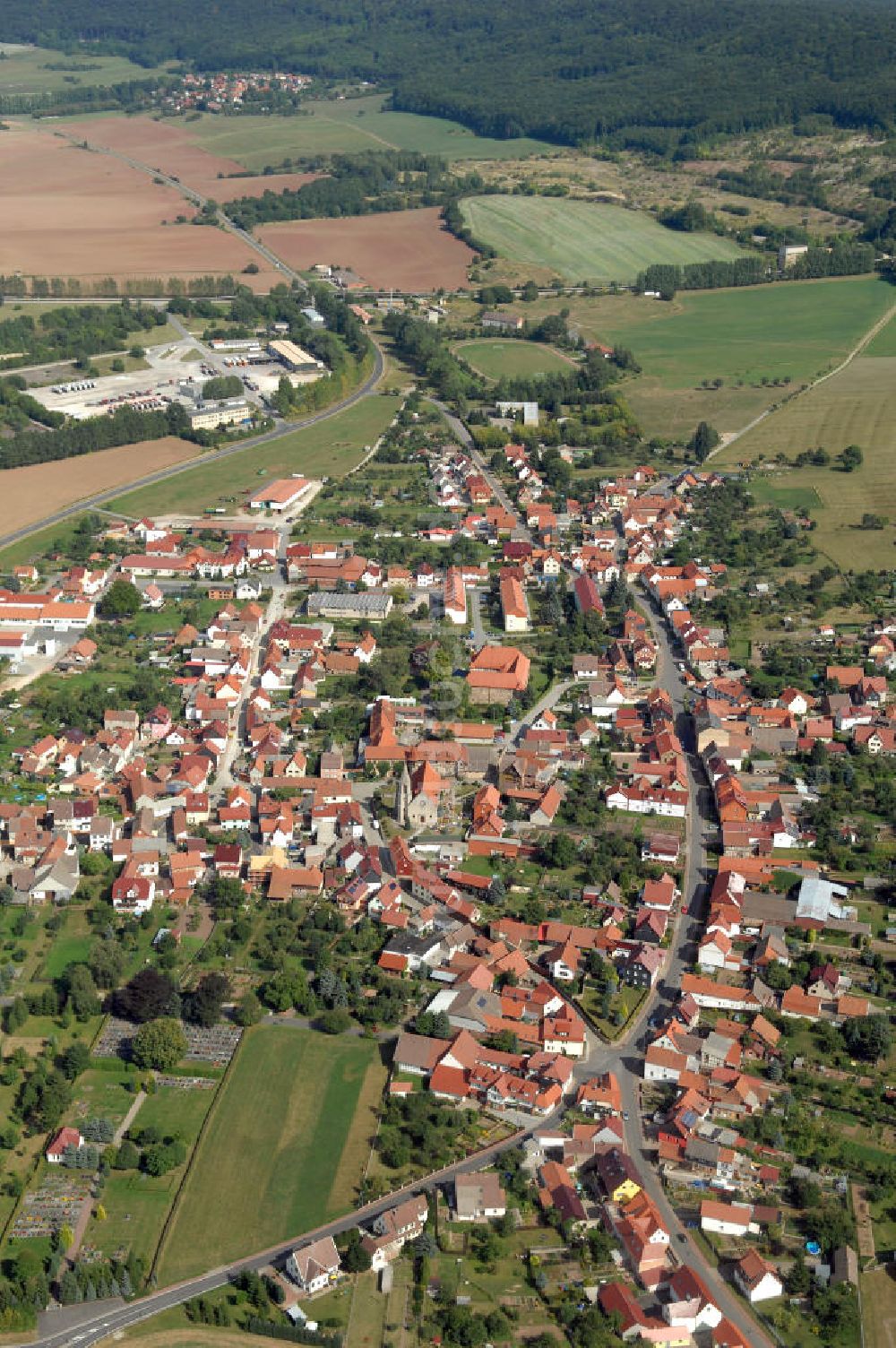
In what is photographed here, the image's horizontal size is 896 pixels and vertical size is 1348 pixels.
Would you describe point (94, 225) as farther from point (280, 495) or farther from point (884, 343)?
point (280, 495)

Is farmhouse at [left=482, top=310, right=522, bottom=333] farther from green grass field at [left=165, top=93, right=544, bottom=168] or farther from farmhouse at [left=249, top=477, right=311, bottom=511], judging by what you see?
green grass field at [left=165, top=93, right=544, bottom=168]

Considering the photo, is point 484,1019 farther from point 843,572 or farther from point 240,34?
point 240,34

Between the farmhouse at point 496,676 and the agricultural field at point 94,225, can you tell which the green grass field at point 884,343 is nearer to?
the agricultural field at point 94,225

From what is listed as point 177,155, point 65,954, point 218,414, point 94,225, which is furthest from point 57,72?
point 65,954

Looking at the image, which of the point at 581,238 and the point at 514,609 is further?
the point at 581,238

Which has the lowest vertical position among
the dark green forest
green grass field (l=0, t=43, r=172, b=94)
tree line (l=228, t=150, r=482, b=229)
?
tree line (l=228, t=150, r=482, b=229)

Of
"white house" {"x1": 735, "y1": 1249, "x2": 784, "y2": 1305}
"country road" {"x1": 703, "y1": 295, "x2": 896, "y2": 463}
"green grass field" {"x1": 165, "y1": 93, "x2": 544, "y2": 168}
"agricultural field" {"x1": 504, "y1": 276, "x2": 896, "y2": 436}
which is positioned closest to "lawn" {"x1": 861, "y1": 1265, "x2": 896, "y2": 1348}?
"white house" {"x1": 735, "y1": 1249, "x2": 784, "y2": 1305}
